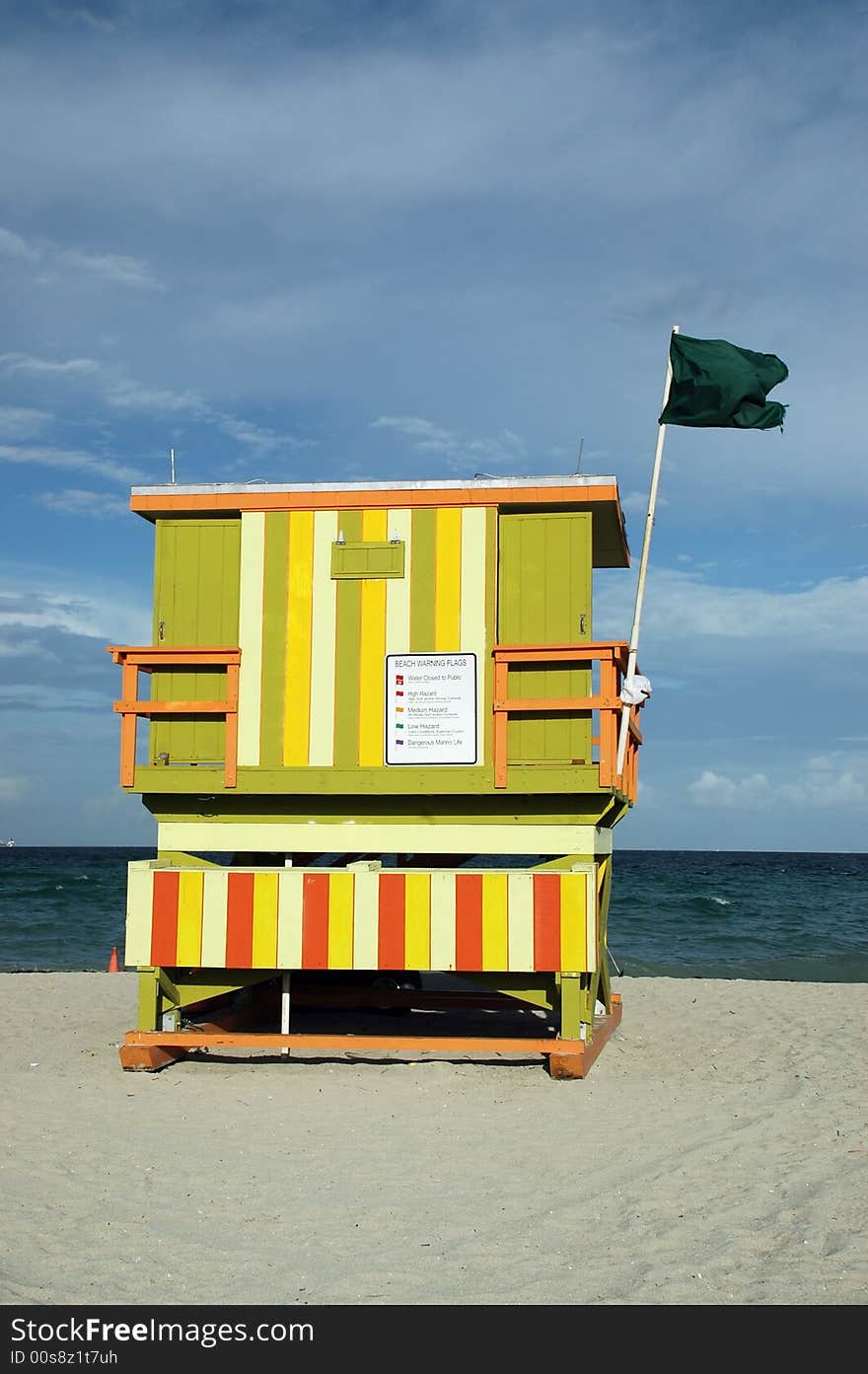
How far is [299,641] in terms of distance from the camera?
11.1 m

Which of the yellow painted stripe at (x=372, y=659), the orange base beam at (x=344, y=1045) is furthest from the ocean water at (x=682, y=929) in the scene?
the yellow painted stripe at (x=372, y=659)

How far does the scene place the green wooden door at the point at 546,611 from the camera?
10883 mm

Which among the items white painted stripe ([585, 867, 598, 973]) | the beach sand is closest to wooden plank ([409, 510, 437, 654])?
white painted stripe ([585, 867, 598, 973])

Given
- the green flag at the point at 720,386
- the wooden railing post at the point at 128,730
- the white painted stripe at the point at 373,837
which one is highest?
the green flag at the point at 720,386

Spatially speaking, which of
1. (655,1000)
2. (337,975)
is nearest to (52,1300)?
(337,975)

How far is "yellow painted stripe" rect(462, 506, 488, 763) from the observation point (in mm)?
10812

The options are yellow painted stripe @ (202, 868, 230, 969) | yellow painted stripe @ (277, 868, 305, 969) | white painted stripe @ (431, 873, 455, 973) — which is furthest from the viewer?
yellow painted stripe @ (202, 868, 230, 969)

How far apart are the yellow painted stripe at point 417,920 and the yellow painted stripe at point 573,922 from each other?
42.1 inches

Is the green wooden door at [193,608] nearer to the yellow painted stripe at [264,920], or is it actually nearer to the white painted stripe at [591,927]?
the yellow painted stripe at [264,920]

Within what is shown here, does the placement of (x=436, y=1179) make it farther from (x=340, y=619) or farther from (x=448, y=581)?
(x=448, y=581)

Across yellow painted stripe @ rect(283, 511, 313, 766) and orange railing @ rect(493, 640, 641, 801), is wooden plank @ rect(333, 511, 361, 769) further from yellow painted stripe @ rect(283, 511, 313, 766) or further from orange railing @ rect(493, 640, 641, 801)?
orange railing @ rect(493, 640, 641, 801)

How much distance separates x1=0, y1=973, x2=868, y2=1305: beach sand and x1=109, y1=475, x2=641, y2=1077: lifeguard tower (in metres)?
0.79

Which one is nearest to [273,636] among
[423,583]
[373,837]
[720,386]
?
[423,583]

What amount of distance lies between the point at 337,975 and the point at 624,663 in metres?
4.80
